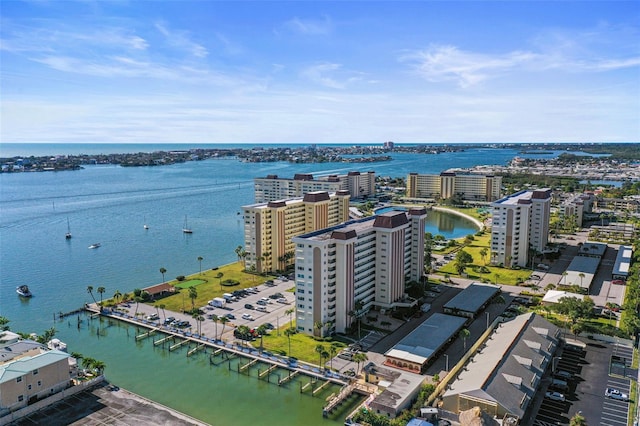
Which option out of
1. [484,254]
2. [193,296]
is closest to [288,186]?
[484,254]

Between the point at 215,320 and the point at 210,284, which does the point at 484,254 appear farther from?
the point at 215,320

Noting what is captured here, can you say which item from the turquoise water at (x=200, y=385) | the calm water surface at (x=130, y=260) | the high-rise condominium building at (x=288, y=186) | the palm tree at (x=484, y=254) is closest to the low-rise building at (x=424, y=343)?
the turquoise water at (x=200, y=385)

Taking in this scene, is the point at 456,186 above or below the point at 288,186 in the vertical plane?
below

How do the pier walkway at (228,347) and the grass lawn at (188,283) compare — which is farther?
the grass lawn at (188,283)

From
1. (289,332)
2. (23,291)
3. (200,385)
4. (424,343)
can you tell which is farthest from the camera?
(23,291)

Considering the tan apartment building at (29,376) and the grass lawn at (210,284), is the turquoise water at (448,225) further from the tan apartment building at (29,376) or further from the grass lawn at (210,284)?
the tan apartment building at (29,376)

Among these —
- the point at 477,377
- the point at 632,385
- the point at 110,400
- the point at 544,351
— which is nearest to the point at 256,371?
the point at 110,400

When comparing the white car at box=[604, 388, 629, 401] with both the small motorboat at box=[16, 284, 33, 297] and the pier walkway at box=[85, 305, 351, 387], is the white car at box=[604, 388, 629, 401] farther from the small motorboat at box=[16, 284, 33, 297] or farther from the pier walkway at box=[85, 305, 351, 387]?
the small motorboat at box=[16, 284, 33, 297]
